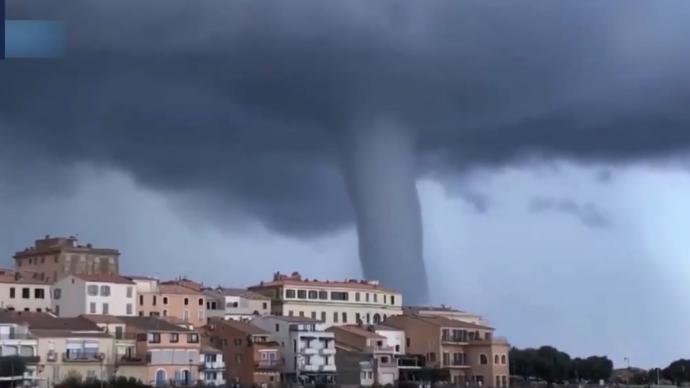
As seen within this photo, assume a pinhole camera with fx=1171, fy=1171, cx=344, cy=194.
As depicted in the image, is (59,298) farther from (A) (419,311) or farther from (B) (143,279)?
(A) (419,311)

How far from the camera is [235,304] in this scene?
12569cm

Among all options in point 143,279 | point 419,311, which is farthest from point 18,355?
point 419,311

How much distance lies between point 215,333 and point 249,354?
218 inches

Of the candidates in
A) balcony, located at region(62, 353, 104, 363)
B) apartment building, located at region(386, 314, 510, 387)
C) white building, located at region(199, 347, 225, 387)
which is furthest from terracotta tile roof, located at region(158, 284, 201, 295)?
balcony, located at region(62, 353, 104, 363)

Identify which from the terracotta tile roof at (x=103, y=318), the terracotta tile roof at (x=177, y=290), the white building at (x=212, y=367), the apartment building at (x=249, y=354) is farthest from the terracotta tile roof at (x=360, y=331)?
the terracotta tile roof at (x=103, y=318)

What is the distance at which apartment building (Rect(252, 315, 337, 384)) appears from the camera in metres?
105

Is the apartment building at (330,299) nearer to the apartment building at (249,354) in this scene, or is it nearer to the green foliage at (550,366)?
the green foliage at (550,366)

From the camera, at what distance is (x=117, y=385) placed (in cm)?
8569

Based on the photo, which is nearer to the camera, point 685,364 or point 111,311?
point 111,311

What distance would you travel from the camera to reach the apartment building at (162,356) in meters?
92.5

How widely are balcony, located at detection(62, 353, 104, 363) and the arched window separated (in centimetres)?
480

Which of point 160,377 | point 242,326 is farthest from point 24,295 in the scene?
point 160,377

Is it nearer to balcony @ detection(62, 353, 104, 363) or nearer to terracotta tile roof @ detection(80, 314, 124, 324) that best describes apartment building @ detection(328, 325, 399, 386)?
terracotta tile roof @ detection(80, 314, 124, 324)

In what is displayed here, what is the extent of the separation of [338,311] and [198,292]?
18.2 m
